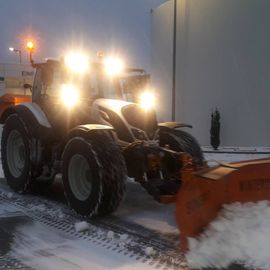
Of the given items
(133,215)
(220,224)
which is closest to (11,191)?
(133,215)

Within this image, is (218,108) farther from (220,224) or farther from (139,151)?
(220,224)

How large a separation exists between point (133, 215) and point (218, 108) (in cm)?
1020

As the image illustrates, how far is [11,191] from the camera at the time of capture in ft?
25.5

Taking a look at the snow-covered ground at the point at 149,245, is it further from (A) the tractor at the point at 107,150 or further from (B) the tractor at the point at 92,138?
(B) the tractor at the point at 92,138

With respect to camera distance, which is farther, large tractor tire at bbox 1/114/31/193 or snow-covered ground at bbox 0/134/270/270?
large tractor tire at bbox 1/114/31/193

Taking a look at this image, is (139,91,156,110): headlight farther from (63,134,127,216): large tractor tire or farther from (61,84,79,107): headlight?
(63,134,127,216): large tractor tire

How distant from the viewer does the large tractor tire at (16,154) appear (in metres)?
7.43

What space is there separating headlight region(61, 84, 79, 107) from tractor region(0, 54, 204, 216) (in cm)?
1

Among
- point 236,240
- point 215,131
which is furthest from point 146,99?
point 215,131

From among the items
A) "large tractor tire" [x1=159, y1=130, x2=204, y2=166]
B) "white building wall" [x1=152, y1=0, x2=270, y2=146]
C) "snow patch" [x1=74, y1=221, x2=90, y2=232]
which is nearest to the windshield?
"large tractor tire" [x1=159, y1=130, x2=204, y2=166]

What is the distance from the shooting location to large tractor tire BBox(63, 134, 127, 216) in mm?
5750

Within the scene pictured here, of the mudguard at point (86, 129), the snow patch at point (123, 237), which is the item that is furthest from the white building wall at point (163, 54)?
the snow patch at point (123, 237)

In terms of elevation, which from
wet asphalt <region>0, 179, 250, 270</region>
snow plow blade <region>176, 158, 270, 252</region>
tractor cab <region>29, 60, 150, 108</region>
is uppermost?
tractor cab <region>29, 60, 150, 108</region>

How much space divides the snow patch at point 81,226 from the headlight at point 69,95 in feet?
6.81
